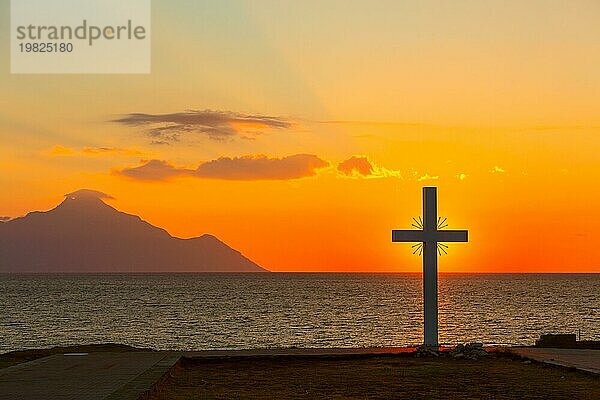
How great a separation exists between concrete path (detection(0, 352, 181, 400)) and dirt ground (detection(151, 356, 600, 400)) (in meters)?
0.59

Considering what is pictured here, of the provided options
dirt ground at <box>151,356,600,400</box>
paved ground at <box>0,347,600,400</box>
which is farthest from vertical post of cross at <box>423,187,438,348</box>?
dirt ground at <box>151,356,600,400</box>

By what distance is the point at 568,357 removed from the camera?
73.9ft

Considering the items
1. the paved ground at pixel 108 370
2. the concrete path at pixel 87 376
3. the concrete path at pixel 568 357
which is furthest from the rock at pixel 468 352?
the concrete path at pixel 87 376

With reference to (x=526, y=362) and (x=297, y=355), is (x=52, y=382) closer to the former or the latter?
(x=297, y=355)

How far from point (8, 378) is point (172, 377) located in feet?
11.2

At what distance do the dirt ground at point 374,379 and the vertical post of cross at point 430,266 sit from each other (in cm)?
186

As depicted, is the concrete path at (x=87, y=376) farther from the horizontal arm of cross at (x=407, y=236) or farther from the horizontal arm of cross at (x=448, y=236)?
the horizontal arm of cross at (x=448, y=236)

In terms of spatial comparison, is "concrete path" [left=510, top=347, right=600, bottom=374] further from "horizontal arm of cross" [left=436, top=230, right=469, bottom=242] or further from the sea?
the sea

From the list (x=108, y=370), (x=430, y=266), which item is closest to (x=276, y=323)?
(x=430, y=266)

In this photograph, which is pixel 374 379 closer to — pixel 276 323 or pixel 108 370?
pixel 108 370

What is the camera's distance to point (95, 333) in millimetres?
67688

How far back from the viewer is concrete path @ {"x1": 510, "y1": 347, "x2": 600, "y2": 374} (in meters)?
20.0

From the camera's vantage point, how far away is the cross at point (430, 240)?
24438 millimetres

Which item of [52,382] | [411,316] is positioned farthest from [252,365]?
[411,316]
